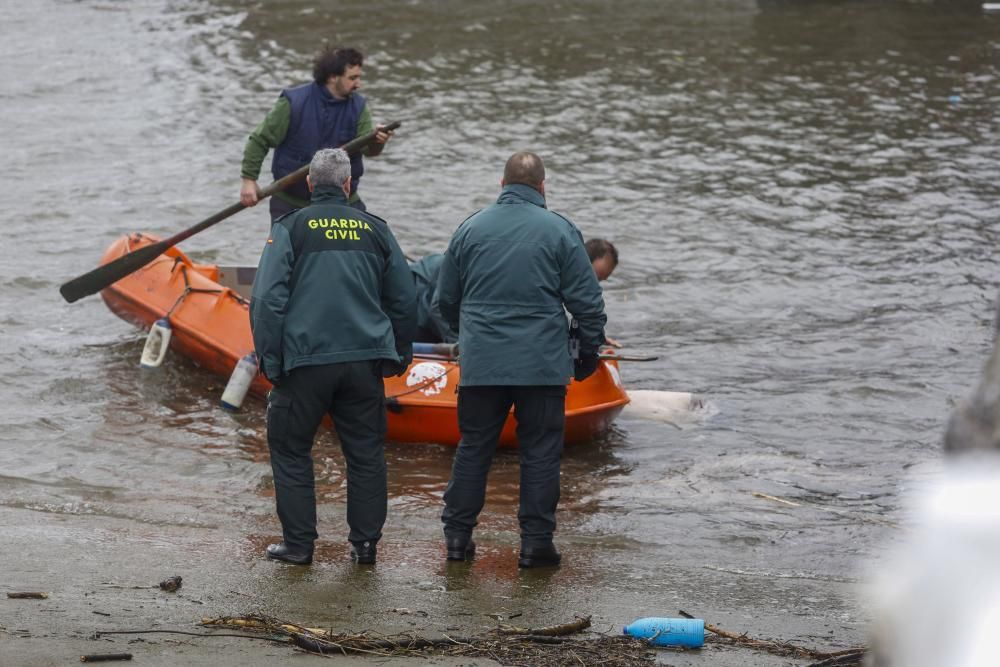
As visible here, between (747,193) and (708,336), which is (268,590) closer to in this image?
(708,336)

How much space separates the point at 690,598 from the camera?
5.09 m

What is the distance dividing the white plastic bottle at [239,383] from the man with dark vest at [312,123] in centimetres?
93

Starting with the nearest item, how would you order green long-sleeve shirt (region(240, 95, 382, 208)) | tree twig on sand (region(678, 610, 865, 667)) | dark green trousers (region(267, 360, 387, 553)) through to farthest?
tree twig on sand (region(678, 610, 865, 667)) < dark green trousers (region(267, 360, 387, 553)) < green long-sleeve shirt (region(240, 95, 382, 208))

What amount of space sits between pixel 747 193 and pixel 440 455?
717 cm

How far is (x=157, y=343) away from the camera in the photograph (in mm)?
8352

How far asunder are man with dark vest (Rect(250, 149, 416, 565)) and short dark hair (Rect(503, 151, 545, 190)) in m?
0.60

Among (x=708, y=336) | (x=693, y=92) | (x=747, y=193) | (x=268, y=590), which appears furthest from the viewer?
(x=693, y=92)

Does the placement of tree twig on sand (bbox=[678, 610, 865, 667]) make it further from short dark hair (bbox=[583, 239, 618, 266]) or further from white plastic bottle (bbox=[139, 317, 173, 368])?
white plastic bottle (bbox=[139, 317, 173, 368])

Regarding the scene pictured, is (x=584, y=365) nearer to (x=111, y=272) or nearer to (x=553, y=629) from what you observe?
(x=553, y=629)

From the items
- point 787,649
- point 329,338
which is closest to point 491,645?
point 787,649

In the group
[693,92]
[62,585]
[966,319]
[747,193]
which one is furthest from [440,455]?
[693,92]

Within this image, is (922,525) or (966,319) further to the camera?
(966,319)

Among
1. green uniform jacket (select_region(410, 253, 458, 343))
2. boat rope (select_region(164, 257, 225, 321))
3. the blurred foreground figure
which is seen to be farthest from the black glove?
the blurred foreground figure

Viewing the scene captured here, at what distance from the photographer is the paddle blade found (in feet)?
26.9
